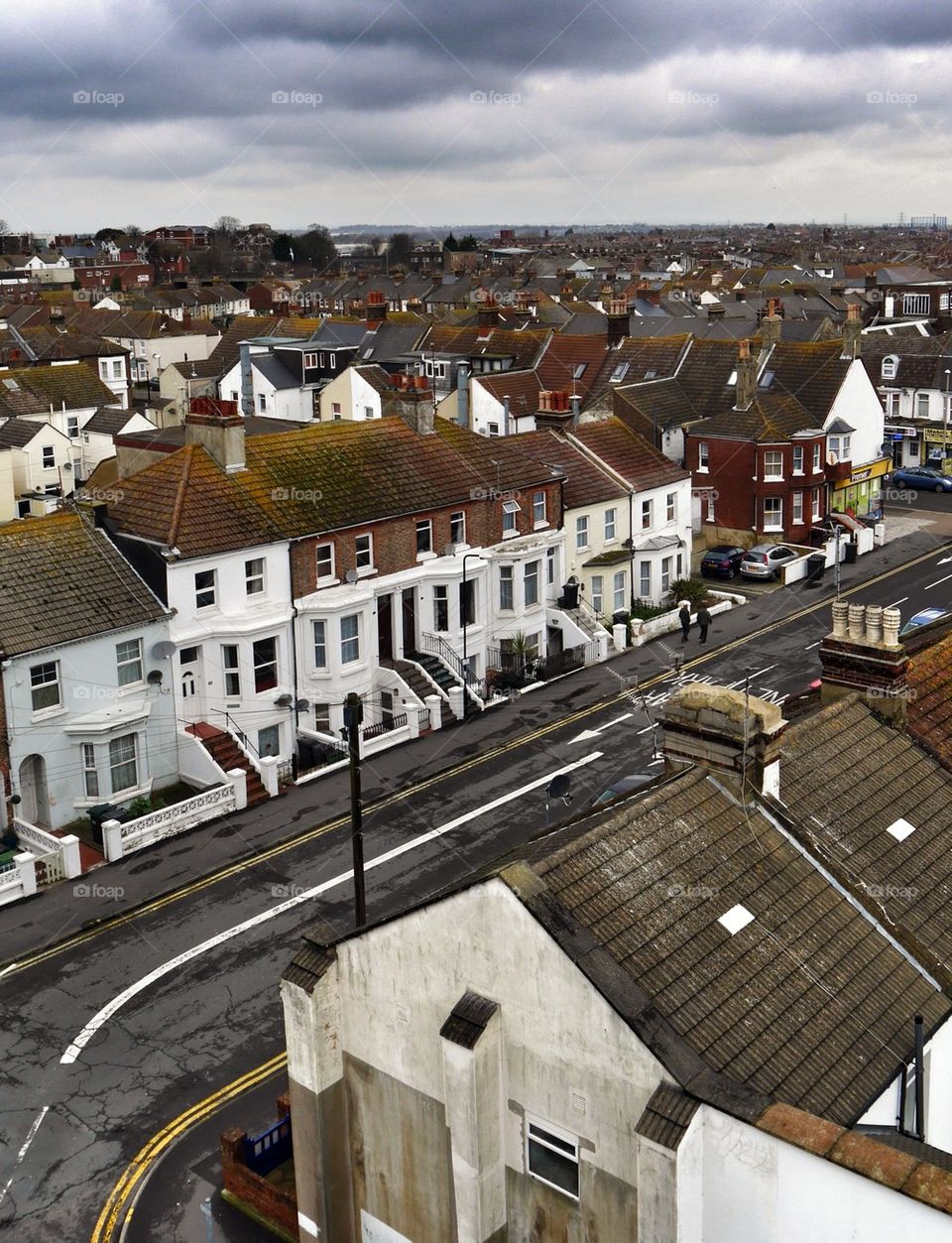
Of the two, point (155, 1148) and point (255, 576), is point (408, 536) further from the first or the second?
point (155, 1148)

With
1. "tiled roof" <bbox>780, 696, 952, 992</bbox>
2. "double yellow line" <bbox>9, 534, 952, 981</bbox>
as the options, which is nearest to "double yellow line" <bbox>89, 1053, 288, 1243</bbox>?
"double yellow line" <bbox>9, 534, 952, 981</bbox>

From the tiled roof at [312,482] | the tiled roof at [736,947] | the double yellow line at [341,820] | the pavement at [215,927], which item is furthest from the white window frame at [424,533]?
the tiled roof at [736,947]

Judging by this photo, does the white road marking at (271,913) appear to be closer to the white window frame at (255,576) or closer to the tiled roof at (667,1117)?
the white window frame at (255,576)

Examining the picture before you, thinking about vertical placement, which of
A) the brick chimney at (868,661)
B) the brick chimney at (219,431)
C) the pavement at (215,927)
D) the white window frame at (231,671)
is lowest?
the pavement at (215,927)

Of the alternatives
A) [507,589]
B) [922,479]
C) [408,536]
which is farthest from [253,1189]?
[922,479]

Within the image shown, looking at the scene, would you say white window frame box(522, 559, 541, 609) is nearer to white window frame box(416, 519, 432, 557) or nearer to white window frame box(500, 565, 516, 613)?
white window frame box(500, 565, 516, 613)

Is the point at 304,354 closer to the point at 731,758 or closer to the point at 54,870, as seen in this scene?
the point at 54,870
